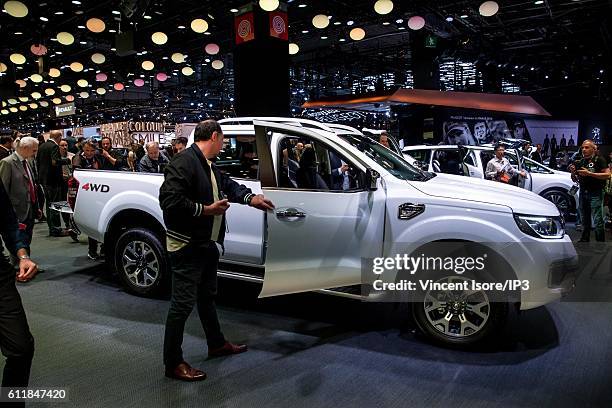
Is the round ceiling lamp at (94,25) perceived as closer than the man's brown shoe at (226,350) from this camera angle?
No

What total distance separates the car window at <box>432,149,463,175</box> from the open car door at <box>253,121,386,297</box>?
6.19m

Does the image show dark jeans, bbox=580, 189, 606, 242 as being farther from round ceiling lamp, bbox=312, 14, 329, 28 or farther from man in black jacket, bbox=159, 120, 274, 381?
man in black jacket, bbox=159, 120, 274, 381

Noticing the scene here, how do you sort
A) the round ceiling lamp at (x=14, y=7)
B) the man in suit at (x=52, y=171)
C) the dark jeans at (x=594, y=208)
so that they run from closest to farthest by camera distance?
the dark jeans at (x=594, y=208) → the round ceiling lamp at (x=14, y=7) → the man in suit at (x=52, y=171)

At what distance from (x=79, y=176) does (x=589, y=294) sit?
587cm

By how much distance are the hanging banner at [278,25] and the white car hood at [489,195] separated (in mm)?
6576

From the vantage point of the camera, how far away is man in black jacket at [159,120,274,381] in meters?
3.00

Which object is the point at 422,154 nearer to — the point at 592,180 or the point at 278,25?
the point at 592,180

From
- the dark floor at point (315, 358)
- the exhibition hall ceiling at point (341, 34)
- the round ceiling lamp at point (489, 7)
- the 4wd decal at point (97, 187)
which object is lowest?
the dark floor at point (315, 358)

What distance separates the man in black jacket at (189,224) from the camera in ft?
9.85

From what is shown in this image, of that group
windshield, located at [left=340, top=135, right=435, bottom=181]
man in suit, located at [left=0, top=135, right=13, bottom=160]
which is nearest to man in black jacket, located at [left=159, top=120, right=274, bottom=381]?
windshield, located at [left=340, top=135, right=435, bottom=181]

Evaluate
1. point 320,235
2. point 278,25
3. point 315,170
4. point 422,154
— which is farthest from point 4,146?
point 422,154

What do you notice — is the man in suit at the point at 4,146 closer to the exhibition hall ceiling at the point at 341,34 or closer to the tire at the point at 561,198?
the exhibition hall ceiling at the point at 341,34

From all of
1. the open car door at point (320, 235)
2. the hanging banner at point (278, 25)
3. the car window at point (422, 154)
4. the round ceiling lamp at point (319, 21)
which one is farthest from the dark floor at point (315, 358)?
the round ceiling lamp at point (319, 21)

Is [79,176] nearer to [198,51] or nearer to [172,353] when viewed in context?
[172,353]
